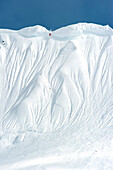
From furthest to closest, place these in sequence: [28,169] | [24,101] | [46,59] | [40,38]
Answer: [40,38] → [46,59] → [24,101] → [28,169]

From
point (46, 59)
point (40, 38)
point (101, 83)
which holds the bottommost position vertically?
point (101, 83)

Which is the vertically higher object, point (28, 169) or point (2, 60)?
point (2, 60)

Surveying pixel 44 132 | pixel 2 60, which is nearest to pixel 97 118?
pixel 44 132

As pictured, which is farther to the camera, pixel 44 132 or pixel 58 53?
pixel 58 53

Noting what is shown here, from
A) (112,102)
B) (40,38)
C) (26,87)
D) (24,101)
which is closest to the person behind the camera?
(112,102)

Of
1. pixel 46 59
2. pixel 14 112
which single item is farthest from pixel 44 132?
pixel 46 59

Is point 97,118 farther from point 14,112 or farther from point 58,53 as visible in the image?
point 58,53
